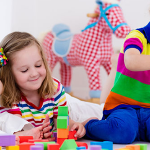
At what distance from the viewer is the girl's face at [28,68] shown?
1.03m

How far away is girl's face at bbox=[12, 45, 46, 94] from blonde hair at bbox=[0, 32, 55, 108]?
20 mm

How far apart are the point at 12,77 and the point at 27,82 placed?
62 mm

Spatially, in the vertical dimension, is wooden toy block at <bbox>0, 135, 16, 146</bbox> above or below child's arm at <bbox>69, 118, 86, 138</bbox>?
above

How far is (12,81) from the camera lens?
106 centimetres

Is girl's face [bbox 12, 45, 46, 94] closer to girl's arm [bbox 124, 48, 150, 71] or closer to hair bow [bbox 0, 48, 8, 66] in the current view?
hair bow [bbox 0, 48, 8, 66]

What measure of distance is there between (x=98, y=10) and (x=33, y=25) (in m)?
0.87

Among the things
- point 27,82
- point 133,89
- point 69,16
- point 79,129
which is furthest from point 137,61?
point 69,16

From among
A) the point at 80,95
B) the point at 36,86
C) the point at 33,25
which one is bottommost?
the point at 80,95

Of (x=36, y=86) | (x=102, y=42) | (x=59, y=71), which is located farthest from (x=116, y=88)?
(x=59, y=71)

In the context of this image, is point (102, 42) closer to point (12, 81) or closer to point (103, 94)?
point (103, 94)

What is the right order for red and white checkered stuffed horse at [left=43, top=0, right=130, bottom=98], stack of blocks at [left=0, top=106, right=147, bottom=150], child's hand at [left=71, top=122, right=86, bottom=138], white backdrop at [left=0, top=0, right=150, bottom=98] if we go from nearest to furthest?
stack of blocks at [left=0, top=106, right=147, bottom=150], child's hand at [left=71, top=122, right=86, bottom=138], red and white checkered stuffed horse at [left=43, top=0, right=130, bottom=98], white backdrop at [left=0, top=0, right=150, bottom=98]

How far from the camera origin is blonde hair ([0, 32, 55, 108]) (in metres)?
1.04

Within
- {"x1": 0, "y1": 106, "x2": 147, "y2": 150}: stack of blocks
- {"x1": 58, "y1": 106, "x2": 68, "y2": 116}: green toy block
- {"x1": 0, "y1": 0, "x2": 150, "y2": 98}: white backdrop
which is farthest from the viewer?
{"x1": 0, "y1": 0, "x2": 150, "y2": 98}: white backdrop

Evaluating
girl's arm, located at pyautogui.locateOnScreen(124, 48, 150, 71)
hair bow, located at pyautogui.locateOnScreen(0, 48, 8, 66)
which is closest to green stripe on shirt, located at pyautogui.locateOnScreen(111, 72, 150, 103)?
girl's arm, located at pyautogui.locateOnScreen(124, 48, 150, 71)
